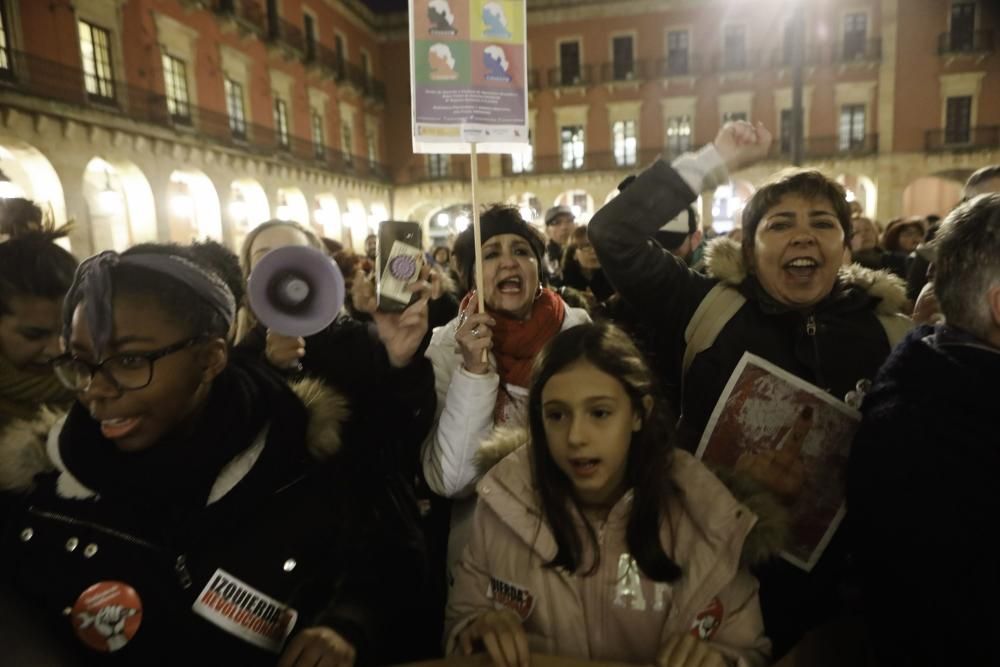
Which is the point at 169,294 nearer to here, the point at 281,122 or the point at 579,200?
the point at 281,122

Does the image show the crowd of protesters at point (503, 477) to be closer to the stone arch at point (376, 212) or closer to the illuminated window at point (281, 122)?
the illuminated window at point (281, 122)

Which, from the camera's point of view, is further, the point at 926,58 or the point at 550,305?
the point at 926,58

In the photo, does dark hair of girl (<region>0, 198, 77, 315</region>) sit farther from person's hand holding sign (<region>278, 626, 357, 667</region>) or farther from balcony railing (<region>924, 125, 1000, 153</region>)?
balcony railing (<region>924, 125, 1000, 153</region>)

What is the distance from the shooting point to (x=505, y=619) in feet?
4.76

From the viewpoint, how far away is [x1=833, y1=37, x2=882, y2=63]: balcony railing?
992 inches

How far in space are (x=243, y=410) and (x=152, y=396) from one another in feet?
0.67

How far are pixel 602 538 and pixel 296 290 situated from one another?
1.12 meters

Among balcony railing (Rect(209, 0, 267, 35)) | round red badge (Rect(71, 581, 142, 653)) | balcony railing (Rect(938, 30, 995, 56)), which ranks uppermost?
balcony railing (Rect(209, 0, 267, 35))

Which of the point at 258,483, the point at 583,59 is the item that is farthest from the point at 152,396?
the point at 583,59

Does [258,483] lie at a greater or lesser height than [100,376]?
lesser

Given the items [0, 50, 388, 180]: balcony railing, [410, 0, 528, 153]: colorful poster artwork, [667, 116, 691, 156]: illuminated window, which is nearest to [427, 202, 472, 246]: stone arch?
[0, 50, 388, 180]: balcony railing

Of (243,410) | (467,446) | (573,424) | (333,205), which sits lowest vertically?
(467,446)

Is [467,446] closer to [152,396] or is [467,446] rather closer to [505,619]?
[505,619]

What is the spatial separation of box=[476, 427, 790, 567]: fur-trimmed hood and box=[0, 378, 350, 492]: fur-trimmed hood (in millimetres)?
442
